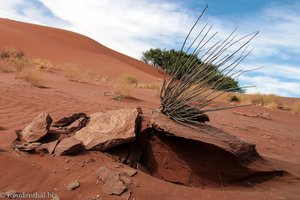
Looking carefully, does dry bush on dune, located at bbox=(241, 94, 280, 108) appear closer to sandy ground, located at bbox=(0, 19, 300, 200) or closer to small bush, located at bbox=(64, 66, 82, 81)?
sandy ground, located at bbox=(0, 19, 300, 200)

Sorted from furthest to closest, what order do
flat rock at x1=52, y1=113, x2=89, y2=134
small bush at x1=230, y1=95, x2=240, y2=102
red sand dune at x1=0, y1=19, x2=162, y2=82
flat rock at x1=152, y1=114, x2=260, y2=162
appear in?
red sand dune at x1=0, y1=19, x2=162, y2=82
small bush at x1=230, y1=95, x2=240, y2=102
flat rock at x1=52, y1=113, x2=89, y2=134
flat rock at x1=152, y1=114, x2=260, y2=162

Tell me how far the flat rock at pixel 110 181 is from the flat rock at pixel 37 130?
1.08 metres

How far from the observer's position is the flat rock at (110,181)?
4.19 meters

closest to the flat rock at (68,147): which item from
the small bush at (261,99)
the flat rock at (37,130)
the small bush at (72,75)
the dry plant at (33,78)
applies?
the flat rock at (37,130)

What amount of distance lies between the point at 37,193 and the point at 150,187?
4.10ft

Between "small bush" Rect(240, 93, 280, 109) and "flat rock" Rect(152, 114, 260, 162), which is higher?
"small bush" Rect(240, 93, 280, 109)

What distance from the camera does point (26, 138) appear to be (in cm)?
510

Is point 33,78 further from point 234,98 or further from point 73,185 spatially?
point 234,98

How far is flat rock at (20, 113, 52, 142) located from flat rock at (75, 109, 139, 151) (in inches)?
17.5

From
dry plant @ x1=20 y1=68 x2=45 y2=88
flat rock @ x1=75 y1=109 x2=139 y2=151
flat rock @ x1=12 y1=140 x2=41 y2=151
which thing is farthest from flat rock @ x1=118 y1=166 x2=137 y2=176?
dry plant @ x1=20 y1=68 x2=45 y2=88

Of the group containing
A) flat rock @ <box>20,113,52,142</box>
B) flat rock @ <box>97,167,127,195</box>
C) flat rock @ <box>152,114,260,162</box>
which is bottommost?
flat rock @ <box>97,167,127,195</box>

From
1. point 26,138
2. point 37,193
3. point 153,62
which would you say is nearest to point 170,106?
point 26,138

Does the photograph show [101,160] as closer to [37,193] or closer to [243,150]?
[37,193]

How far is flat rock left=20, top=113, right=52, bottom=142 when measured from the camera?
507 cm
